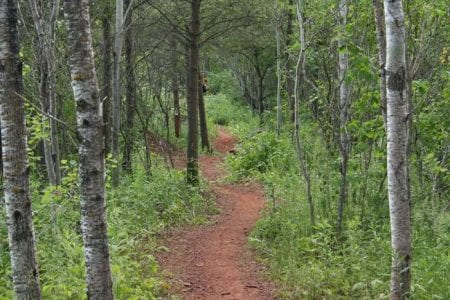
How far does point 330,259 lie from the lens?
7.04 metres

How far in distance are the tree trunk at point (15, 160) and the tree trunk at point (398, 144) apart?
3343 millimetres

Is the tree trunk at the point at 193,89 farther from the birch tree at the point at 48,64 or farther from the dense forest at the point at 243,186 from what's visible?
the birch tree at the point at 48,64

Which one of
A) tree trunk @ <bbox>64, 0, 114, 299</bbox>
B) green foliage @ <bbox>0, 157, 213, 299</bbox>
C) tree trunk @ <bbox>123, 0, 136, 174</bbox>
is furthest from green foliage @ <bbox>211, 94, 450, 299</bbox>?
tree trunk @ <bbox>123, 0, 136, 174</bbox>

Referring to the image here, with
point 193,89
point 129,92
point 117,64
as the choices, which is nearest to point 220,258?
point 117,64

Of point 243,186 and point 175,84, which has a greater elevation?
point 175,84

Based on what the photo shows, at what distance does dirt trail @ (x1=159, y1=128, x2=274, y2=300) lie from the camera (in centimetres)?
686

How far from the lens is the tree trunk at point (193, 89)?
11.8 m

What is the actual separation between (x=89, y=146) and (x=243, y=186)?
419 inches

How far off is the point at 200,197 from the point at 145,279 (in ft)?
15.6

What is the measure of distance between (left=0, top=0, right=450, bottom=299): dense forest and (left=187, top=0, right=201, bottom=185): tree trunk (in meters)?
0.04

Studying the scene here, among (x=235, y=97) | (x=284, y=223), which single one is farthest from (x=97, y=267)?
(x=235, y=97)

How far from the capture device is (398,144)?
4.91 m

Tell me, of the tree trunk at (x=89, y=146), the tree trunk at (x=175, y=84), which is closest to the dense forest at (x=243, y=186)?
the tree trunk at (x=89, y=146)

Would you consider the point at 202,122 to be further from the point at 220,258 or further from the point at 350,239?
the point at 350,239
